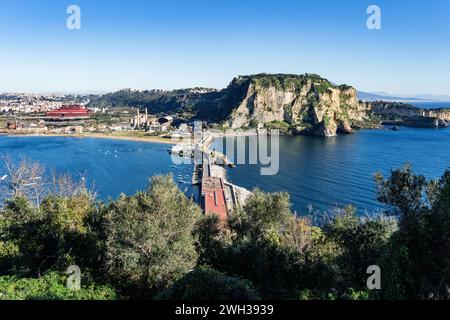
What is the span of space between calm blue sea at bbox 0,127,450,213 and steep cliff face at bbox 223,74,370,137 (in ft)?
79.4

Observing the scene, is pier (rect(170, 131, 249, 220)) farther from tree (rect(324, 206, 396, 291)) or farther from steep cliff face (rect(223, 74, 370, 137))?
steep cliff face (rect(223, 74, 370, 137))

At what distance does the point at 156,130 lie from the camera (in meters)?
124

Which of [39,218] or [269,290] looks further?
[39,218]

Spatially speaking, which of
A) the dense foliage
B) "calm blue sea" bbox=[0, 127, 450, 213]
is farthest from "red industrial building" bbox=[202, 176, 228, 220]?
the dense foliage

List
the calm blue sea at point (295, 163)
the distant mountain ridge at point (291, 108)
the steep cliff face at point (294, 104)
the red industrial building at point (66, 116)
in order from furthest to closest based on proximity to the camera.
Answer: the red industrial building at point (66, 116)
the steep cliff face at point (294, 104)
the distant mountain ridge at point (291, 108)
the calm blue sea at point (295, 163)

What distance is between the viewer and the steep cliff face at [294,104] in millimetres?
128125

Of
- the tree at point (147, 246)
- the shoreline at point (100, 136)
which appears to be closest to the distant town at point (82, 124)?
the shoreline at point (100, 136)

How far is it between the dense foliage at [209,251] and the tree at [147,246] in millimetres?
36

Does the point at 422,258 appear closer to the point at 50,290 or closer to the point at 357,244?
the point at 357,244

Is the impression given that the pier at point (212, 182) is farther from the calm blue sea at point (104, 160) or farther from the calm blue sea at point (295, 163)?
the calm blue sea at point (104, 160)

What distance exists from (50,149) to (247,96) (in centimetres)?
7426

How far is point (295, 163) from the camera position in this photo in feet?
226
